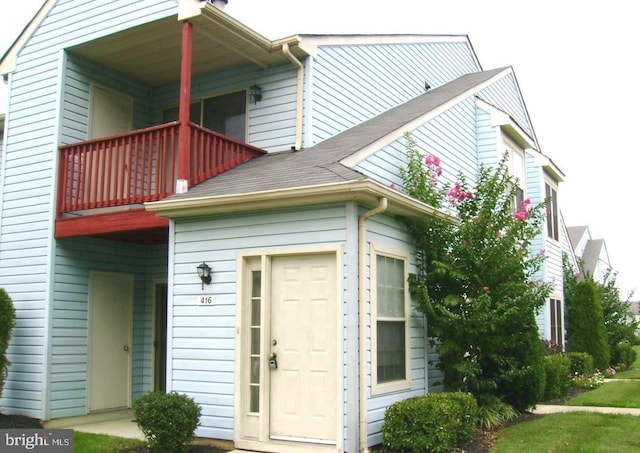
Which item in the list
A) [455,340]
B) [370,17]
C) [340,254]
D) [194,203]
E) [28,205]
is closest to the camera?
[340,254]

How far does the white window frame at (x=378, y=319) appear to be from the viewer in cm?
764

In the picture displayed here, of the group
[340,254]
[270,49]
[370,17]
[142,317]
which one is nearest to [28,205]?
[142,317]

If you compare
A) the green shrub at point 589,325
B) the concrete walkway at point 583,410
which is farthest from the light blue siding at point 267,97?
the green shrub at point 589,325

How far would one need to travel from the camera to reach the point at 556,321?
1645 centimetres

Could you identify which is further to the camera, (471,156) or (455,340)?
(471,156)

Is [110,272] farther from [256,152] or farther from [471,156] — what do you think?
[471,156]

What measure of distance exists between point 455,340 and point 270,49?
5377 millimetres

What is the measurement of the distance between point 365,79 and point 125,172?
485 cm

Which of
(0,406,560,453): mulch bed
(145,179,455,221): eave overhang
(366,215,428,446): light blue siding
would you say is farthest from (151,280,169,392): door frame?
(366,215,428,446): light blue siding

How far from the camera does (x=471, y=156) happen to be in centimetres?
1397

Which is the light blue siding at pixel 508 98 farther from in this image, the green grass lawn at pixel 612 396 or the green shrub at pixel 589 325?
the green grass lawn at pixel 612 396

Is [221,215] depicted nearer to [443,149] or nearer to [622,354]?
[443,149]

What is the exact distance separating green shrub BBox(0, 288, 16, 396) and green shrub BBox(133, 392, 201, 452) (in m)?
3.65

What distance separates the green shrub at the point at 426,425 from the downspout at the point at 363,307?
353 millimetres
